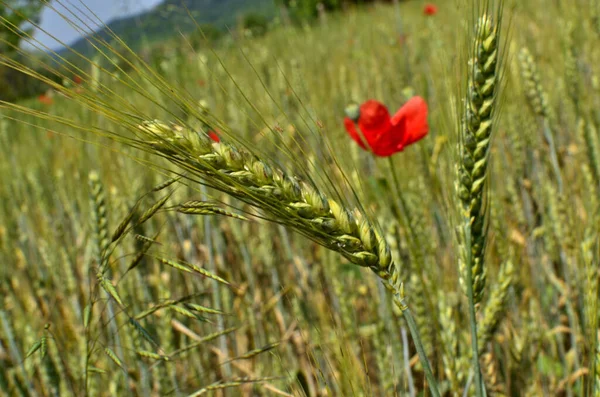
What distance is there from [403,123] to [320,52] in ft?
11.1

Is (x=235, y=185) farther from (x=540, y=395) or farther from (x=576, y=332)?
(x=576, y=332)

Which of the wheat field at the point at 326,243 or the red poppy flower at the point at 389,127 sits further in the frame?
the red poppy flower at the point at 389,127

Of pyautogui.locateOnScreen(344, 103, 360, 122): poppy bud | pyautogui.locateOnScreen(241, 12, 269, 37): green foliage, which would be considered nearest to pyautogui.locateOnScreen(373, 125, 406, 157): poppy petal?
pyautogui.locateOnScreen(344, 103, 360, 122): poppy bud

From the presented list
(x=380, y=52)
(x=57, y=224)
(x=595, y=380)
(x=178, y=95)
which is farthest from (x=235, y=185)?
(x=380, y=52)

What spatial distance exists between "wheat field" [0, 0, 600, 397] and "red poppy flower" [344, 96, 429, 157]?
69 millimetres

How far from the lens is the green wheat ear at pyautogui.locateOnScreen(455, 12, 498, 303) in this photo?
62cm

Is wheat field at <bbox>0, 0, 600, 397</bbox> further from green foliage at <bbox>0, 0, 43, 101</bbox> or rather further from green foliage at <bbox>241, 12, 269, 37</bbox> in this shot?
green foliage at <bbox>241, 12, 269, 37</bbox>

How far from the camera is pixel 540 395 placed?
3.34 feet

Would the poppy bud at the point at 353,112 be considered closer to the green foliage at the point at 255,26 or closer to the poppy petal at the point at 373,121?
the poppy petal at the point at 373,121

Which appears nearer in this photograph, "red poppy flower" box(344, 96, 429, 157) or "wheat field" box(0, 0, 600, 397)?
"wheat field" box(0, 0, 600, 397)

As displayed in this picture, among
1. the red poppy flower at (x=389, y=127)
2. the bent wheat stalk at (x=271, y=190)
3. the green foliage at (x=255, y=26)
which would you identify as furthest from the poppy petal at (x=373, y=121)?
the green foliage at (x=255, y=26)

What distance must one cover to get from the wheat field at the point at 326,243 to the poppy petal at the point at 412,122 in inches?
4.4

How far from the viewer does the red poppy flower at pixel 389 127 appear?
3.42 ft

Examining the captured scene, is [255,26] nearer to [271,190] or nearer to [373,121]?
[373,121]
